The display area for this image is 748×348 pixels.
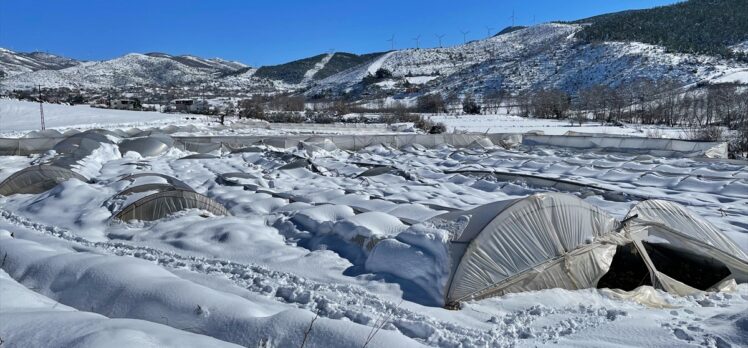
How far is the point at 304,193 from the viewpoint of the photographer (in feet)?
40.8

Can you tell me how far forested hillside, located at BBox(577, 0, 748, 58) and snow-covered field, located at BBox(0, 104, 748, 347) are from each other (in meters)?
84.2

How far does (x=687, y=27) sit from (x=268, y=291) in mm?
108004

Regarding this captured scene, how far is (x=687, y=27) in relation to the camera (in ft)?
311

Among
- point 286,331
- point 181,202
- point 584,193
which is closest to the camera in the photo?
point 286,331

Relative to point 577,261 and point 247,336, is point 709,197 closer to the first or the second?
point 577,261

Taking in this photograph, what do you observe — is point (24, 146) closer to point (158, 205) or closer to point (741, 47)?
point (158, 205)

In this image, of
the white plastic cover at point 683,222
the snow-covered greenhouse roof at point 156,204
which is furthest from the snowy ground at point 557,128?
the snow-covered greenhouse roof at point 156,204

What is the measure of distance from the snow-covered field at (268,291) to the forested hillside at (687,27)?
276ft

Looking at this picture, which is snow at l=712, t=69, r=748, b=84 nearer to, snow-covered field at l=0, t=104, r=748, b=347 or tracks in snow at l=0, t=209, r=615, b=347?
snow-covered field at l=0, t=104, r=748, b=347

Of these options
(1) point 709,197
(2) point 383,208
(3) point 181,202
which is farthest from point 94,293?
(1) point 709,197

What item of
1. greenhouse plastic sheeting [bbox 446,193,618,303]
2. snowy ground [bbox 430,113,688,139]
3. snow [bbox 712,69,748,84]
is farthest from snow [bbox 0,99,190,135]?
snow [bbox 712,69,748,84]

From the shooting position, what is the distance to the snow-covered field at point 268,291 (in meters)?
3.96

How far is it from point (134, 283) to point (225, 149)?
676 inches

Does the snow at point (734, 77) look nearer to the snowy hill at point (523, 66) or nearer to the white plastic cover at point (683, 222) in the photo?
the snowy hill at point (523, 66)
